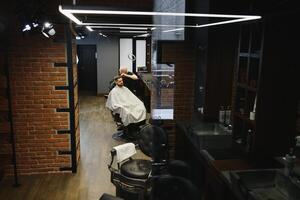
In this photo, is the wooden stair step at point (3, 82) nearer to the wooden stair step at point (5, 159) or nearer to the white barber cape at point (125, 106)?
the wooden stair step at point (5, 159)

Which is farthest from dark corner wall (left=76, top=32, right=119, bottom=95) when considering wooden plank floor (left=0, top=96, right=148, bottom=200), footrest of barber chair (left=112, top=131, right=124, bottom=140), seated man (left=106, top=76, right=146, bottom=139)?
wooden plank floor (left=0, top=96, right=148, bottom=200)

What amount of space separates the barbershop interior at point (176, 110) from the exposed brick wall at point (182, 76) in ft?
0.05

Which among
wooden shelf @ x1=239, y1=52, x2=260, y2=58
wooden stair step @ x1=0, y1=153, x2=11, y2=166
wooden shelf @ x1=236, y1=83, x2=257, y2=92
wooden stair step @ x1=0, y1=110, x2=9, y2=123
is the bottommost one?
wooden stair step @ x1=0, y1=153, x2=11, y2=166

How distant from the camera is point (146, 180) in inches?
126

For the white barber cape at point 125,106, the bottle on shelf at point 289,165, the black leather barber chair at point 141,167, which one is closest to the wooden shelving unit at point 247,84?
the bottle on shelf at point 289,165

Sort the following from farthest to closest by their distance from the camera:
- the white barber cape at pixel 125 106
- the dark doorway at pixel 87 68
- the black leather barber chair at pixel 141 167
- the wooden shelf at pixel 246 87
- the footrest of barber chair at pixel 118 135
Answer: the dark doorway at pixel 87 68
the footrest of barber chair at pixel 118 135
the white barber cape at pixel 125 106
the black leather barber chair at pixel 141 167
the wooden shelf at pixel 246 87

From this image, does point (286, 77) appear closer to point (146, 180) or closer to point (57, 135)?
point (146, 180)

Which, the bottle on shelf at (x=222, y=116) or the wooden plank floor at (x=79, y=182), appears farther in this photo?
the bottle on shelf at (x=222, y=116)

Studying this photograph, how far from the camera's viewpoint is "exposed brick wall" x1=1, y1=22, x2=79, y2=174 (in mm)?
3896

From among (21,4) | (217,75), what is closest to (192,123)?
(217,75)

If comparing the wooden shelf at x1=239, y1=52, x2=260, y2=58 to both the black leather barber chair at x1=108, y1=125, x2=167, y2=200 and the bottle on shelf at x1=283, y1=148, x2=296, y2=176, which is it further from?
the black leather barber chair at x1=108, y1=125, x2=167, y2=200

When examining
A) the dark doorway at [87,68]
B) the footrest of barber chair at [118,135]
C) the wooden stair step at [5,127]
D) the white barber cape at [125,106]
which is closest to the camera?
the wooden stair step at [5,127]

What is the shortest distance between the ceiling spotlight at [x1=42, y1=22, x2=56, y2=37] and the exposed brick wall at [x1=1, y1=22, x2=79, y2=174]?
0.17 meters

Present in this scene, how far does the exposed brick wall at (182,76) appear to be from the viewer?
173 inches
